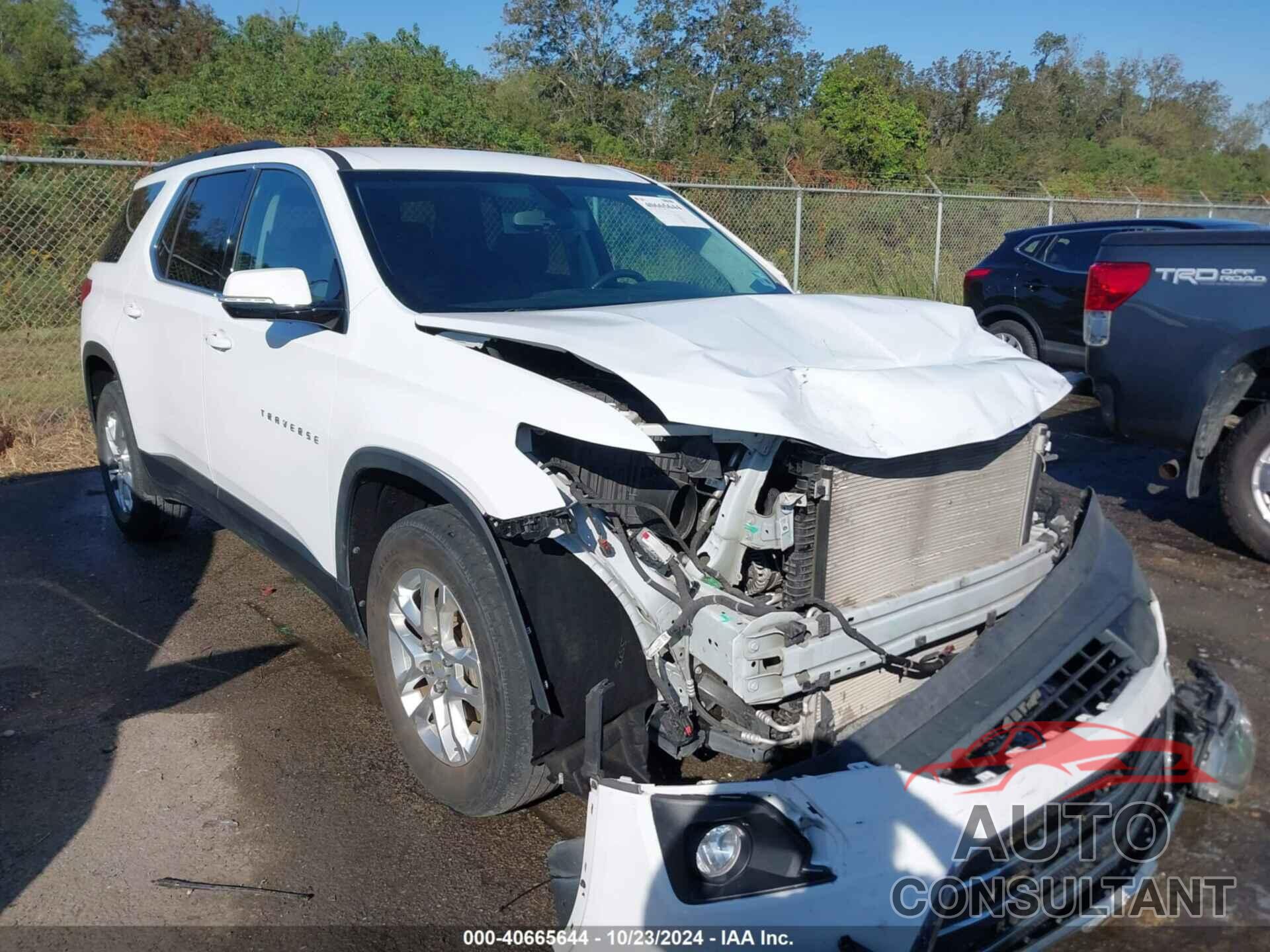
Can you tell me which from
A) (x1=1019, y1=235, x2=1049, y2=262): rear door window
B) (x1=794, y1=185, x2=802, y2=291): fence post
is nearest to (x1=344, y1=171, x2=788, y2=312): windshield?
(x1=1019, y1=235, x2=1049, y2=262): rear door window

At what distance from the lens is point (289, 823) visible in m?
3.11

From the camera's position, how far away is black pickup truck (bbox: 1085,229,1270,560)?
16.1 feet

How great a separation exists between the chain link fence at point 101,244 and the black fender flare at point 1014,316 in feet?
8.10

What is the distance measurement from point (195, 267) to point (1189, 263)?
484cm

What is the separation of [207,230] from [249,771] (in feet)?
7.87

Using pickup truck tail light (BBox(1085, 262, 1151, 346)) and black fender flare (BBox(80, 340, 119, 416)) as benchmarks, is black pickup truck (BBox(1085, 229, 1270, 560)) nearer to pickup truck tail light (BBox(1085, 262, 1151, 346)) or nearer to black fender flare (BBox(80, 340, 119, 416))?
pickup truck tail light (BBox(1085, 262, 1151, 346))

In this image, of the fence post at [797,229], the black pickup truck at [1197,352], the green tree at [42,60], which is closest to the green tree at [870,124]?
the fence post at [797,229]

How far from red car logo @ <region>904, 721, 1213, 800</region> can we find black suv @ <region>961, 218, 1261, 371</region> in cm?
736

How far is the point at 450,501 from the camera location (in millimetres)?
2678

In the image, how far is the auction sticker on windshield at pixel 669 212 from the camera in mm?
4086

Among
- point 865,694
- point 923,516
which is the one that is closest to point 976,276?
point 923,516

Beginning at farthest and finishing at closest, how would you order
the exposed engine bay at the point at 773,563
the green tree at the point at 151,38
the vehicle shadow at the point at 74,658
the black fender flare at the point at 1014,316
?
the green tree at the point at 151,38 < the black fender flare at the point at 1014,316 < the vehicle shadow at the point at 74,658 < the exposed engine bay at the point at 773,563

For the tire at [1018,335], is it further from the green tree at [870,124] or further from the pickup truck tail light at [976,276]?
the green tree at [870,124]

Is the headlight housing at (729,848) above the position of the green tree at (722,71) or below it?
below
